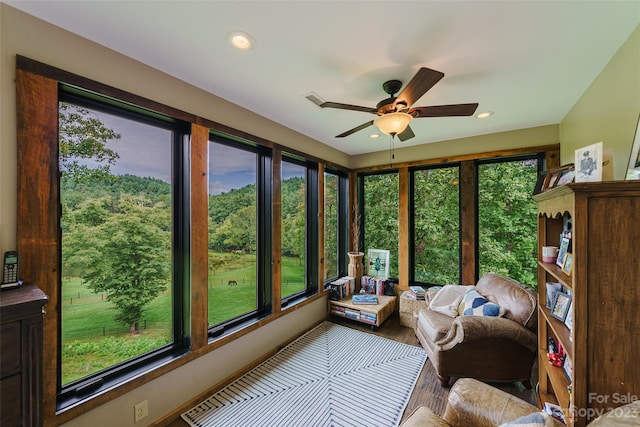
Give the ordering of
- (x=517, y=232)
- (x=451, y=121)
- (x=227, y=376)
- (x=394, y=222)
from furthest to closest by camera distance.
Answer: (x=394, y=222) → (x=517, y=232) → (x=451, y=121) → (x=227, y=376)

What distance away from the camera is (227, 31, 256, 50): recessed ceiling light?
1477mm

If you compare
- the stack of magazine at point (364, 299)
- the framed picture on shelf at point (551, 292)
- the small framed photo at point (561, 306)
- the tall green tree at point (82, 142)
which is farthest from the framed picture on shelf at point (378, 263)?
the tall green tree at point (82, 142)

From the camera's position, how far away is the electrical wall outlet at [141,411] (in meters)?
1.69

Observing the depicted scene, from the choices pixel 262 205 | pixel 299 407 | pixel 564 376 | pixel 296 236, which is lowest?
pixel 299 407

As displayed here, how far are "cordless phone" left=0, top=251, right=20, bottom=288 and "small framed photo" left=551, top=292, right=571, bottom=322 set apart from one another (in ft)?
10.1

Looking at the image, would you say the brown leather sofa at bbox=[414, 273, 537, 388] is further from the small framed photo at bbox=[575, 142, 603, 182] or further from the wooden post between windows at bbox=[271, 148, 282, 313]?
the wooden post between windows at bbox=[271, 148, 282, 313]

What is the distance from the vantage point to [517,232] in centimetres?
320

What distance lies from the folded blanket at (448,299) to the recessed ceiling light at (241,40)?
124 inches

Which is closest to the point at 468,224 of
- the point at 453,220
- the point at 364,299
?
the point at 453,220

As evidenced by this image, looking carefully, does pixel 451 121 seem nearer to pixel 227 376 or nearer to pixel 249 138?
pixel 249 138

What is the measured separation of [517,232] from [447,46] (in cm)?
275

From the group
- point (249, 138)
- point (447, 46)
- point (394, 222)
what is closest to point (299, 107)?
point (249, 138)

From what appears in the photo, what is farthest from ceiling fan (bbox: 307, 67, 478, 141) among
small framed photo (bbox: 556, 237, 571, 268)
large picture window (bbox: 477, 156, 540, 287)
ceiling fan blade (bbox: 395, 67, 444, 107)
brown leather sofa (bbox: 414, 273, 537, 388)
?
large picture window (bbox: 477, 156, 540, 287)

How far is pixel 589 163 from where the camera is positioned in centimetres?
131
